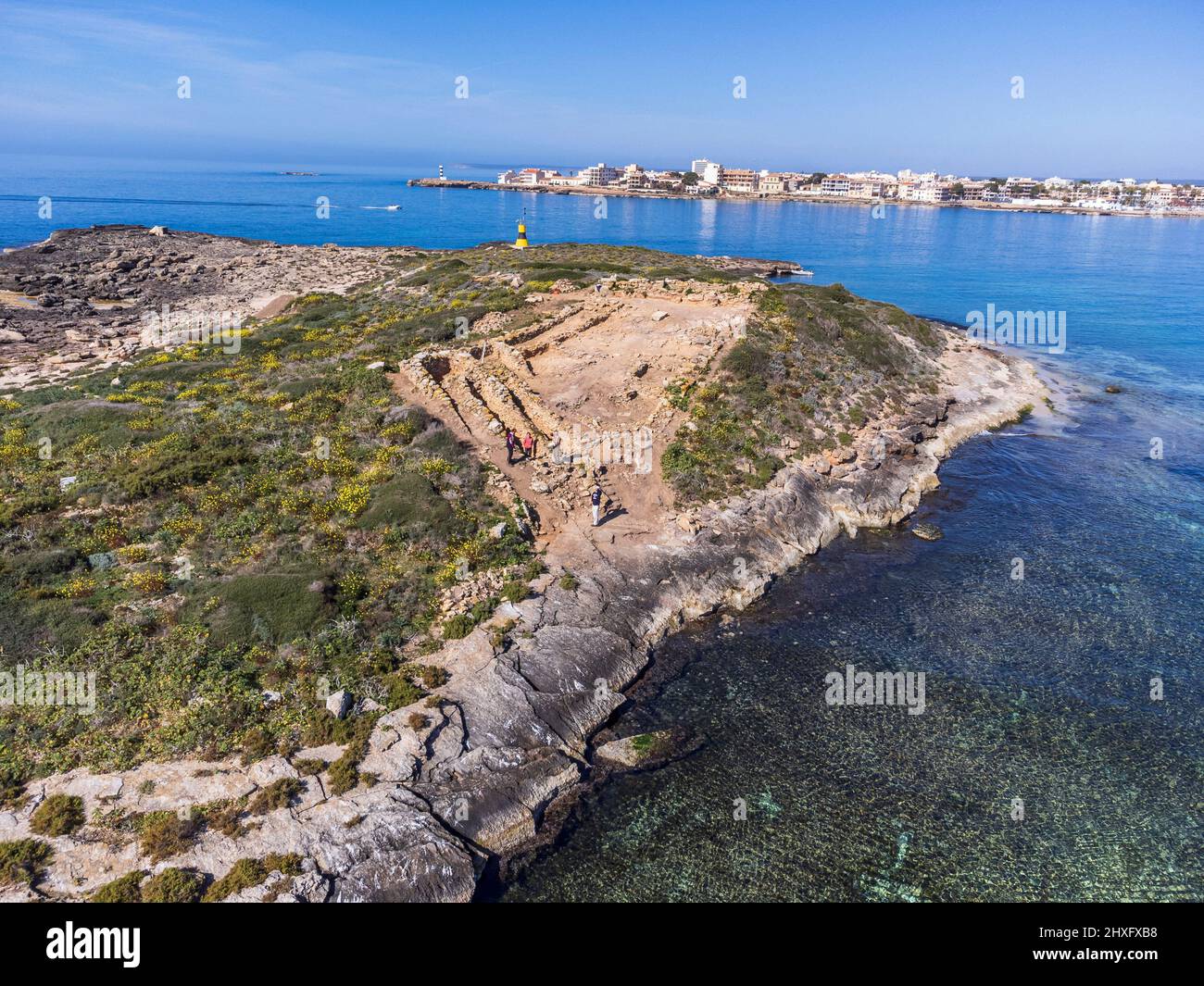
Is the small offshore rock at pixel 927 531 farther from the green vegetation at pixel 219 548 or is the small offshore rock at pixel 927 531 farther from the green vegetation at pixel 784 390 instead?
the green vegetation at pixel 219 548

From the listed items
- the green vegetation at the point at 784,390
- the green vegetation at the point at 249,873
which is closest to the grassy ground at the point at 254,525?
the green vegetation at the point at 784,390

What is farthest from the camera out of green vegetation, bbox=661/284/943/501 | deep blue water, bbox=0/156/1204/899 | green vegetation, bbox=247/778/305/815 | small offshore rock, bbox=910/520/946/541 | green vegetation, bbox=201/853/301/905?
green vegetation, bbox=661/284/943/501

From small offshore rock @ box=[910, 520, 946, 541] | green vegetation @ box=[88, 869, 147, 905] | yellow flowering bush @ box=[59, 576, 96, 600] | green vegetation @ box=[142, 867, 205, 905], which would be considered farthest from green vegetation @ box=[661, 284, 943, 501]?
green vegetation @ box=[88, 869, 147, 905]

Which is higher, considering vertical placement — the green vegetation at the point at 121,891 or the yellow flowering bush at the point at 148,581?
the yellow flowering bush at the point at 148,581

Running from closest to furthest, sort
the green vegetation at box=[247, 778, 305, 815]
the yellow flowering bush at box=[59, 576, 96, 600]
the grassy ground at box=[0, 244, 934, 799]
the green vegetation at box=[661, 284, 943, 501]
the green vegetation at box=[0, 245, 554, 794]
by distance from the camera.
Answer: the green vegetation at box=[247, 778, 305, 815] < the green vegetation at box=[0, 245, 554, 794] < the grassy ground at box=[0, 244, 934, 799] < the yellow flowering bush at box=[59, 576, 96, 600] < the green vegetation at box=[661, 284, 943, 501]

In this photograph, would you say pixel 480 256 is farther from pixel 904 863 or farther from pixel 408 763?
pixel 904 863

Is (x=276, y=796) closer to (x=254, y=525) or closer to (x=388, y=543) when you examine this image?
(x=388, y=543)

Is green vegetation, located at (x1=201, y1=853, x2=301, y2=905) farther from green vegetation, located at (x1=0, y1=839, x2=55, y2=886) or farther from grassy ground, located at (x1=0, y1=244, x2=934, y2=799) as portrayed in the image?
green vegetation, located at (x1=0, y1=839, x2=55, y2=886)
